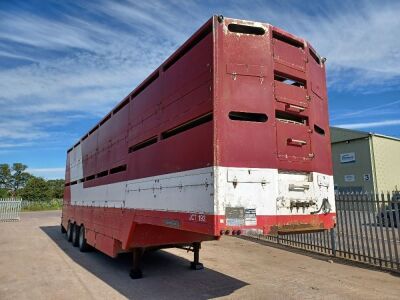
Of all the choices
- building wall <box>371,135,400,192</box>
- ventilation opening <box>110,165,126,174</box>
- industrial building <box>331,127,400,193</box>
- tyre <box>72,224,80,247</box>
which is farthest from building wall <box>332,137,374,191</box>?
ventilation opening <box>110,165,126,174</box>

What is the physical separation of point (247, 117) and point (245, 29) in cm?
119

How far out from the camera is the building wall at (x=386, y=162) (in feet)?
94.4

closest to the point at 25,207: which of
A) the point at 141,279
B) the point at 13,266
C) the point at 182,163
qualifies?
the point at 13,266

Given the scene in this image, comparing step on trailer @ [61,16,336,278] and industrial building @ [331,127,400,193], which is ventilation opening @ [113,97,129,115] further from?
industrial building @ [331,127,400,193]

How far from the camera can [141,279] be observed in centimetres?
709

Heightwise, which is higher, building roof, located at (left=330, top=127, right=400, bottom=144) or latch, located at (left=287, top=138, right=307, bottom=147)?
building roof, located at (left=330, top=127, right=400, bottom=144)

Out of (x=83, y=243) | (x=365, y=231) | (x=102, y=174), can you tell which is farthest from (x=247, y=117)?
(x=83, y=243)

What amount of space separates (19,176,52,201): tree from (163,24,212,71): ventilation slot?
53059mm

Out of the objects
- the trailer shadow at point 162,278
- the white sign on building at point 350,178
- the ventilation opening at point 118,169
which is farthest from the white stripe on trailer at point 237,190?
the white sign on building at point 350,178

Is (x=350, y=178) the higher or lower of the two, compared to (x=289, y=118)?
higher

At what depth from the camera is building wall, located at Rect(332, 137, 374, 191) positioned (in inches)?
1134

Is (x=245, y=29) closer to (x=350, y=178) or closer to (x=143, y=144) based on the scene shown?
(x=143, y=144)

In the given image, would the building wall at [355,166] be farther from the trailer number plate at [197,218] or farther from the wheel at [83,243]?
the trailer number plate at [197,218]

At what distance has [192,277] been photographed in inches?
285
